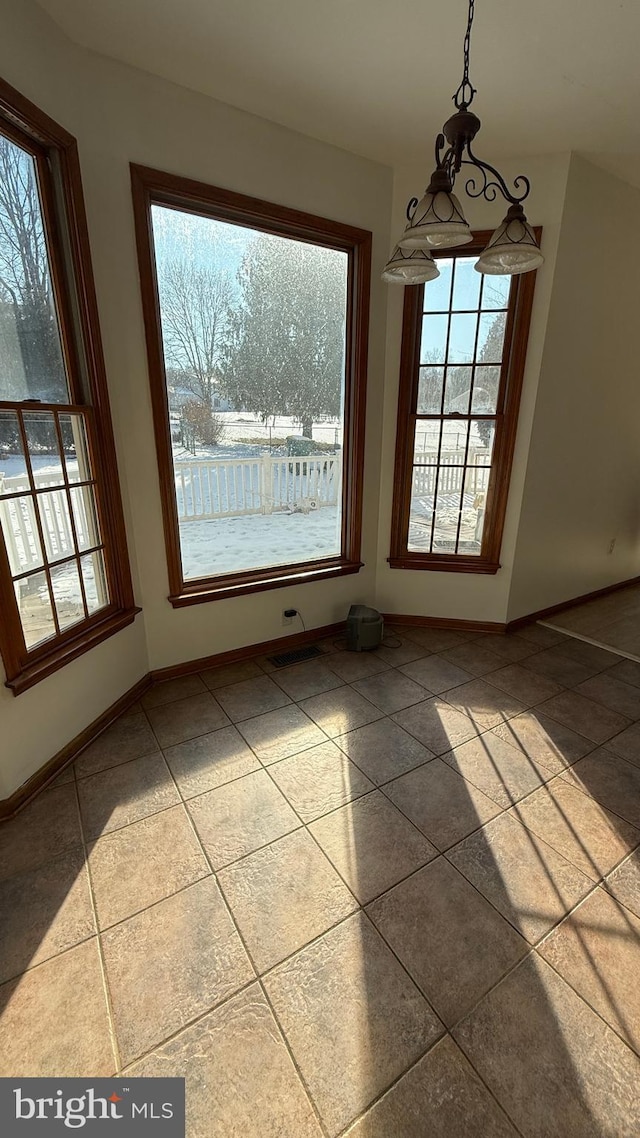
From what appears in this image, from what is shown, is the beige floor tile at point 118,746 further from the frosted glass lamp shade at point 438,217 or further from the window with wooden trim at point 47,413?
the frosted glass lamp shade at point 438,217

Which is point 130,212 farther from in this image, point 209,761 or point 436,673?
point 436,673

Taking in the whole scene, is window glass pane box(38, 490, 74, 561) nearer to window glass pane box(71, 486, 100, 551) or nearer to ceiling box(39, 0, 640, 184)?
window glass pane box(71, 486, 100, 551)

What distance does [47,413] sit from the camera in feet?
6.51

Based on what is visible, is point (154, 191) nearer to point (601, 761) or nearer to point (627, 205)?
point (627, 205)

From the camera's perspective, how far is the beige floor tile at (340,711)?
2441 mm

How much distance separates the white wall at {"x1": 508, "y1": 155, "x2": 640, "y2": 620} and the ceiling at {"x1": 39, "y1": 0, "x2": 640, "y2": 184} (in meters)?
0.54

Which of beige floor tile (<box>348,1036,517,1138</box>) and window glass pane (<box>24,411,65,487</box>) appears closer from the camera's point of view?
beige floor tile (<box>348,1036,517,1138</box>)

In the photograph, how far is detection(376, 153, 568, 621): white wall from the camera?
2.71 metres

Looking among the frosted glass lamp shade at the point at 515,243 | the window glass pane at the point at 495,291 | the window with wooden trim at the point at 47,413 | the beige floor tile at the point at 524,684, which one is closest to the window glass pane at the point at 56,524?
the window with wooden trim at the point at 47,413

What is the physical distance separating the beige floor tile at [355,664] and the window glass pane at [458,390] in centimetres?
167

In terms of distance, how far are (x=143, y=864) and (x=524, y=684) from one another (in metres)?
2.17

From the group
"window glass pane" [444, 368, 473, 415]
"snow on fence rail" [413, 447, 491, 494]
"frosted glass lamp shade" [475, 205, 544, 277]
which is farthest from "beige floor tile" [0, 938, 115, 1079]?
"window glass pane" [444, 368, 473, 415]

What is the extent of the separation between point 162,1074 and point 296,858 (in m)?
0.66

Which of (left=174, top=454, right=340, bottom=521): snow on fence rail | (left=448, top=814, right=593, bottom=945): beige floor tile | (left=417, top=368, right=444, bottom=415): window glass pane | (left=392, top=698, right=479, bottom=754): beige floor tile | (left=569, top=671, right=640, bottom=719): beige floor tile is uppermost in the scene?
(left=417, top=368, right=444, bottom=415): window glass pane
